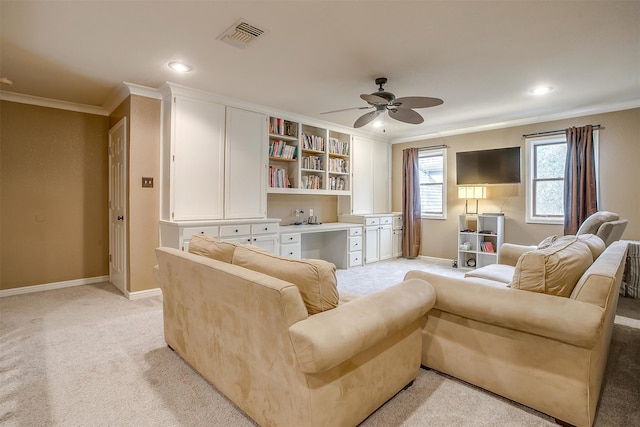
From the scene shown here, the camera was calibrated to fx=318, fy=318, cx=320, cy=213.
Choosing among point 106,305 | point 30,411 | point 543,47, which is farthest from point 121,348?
point 543,47

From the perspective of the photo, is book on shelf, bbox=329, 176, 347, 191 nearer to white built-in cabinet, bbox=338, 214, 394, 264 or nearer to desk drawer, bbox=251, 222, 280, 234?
white built-in cabinet, bbox=338, 214, 394, 264

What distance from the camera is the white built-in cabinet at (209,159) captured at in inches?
147

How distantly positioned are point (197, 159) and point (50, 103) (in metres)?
2.09

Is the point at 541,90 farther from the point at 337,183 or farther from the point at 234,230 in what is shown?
the point at 234,230

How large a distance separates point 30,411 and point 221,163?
115 inches

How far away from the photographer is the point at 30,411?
1709mm

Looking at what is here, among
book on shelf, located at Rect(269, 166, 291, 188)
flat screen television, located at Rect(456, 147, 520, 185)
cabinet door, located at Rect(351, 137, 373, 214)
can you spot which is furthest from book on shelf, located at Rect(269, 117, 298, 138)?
flat screen television, located at Rect(456, 147, 520, 185)

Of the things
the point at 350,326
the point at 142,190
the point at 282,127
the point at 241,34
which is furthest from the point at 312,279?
the point at 282,127

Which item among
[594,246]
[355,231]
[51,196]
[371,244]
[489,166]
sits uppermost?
[489,166]

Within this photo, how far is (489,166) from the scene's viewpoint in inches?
204

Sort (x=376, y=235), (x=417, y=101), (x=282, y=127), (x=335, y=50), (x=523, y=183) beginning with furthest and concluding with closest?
(x=376, y=235) < (x=523, y=183) < (x=282, y=127) < (x=417, y=101) < (x=335, y=50)

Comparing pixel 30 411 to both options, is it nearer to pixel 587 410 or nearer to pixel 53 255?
pixel 587 410

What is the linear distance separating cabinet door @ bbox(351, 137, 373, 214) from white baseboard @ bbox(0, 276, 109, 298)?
4116 millimetres

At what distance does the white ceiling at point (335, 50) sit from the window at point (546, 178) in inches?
28.0
